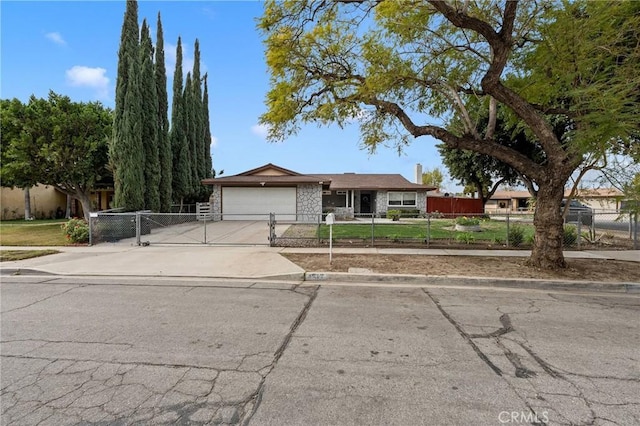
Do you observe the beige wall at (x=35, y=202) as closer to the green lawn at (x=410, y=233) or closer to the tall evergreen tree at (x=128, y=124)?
the tall evergreen tree at (x=128, y=124)

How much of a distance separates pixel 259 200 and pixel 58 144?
1168 centimetres

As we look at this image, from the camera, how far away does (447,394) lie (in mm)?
2771

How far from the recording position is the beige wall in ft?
82.5

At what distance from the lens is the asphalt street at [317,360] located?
254 cm

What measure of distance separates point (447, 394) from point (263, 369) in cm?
177

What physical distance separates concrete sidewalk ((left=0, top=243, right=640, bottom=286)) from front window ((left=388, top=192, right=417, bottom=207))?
60.0ft

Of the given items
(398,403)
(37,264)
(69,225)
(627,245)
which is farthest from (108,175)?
(627,245)

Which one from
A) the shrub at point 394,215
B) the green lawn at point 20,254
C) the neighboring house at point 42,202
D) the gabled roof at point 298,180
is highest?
the gabled roof at point 298,180

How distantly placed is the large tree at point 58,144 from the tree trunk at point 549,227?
765 inches

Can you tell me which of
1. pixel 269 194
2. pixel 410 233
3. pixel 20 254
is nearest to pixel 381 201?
pixel 269 194

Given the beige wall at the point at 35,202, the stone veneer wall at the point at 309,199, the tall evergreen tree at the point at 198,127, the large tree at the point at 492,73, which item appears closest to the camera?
the large tree at the point at 492,73

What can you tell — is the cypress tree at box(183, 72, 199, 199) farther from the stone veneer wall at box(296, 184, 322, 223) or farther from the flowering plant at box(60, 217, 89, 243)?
the flowering plant at box(60, 217, 89, 243)

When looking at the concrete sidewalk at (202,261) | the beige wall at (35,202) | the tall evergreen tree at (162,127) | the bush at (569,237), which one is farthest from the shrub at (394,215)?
the beige wall at (35,202)

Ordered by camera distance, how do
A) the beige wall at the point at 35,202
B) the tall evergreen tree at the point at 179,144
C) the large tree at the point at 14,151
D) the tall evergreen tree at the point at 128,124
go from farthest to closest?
1. the beige wall at the point at 35,202
2. the tall evergreen tree at the point at 179,144
3. the large tree at the point at 14,151
4. the tall evergreen tree at the point at 128,124
